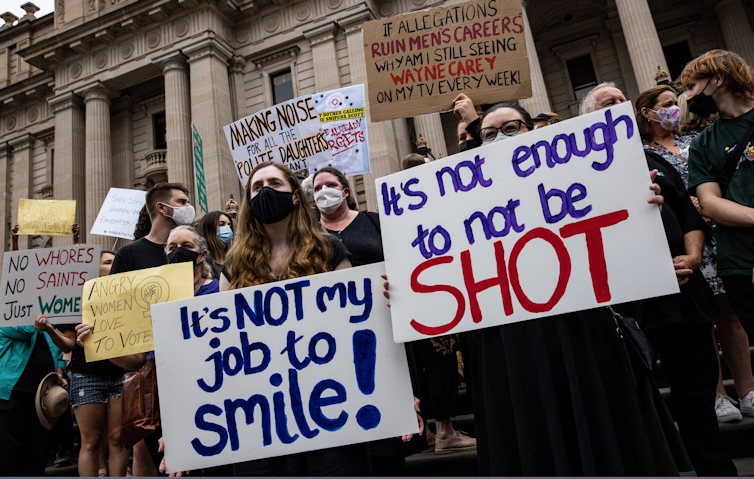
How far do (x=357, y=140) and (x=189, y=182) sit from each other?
12341 mm

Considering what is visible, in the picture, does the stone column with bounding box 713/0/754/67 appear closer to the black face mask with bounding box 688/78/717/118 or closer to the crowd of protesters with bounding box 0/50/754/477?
the crowd of protesters with bounding box 0/50/754/477

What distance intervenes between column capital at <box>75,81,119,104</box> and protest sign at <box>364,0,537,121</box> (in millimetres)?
19829

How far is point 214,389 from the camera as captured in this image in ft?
6.75

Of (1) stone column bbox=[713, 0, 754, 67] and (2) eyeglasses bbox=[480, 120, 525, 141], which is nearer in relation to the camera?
(2) eyeglasses bbox=[480, 120, 525, 141]

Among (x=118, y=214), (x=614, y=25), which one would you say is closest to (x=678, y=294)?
(x=118, y=214)

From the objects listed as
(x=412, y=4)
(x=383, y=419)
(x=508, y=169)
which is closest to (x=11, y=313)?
(x=383, y=419)

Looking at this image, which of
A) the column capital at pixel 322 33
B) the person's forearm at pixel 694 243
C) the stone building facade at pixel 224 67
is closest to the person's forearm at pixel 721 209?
the person's forearm at pixel 694 243

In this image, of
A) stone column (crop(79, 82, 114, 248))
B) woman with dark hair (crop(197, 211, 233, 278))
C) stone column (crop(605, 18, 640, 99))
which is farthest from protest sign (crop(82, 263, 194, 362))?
stone column (crop(605, 18, 640, 99))

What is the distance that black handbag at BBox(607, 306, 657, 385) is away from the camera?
A: 187 cm

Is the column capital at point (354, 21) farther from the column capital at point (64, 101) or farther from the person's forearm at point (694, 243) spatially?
the person's forearm at point (694, 243)

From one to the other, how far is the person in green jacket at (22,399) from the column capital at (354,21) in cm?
1440

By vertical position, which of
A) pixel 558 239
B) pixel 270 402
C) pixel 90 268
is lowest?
pixel 270 402

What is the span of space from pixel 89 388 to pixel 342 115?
4.28 m

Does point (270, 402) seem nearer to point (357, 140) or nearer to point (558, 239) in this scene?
point (558, 239)
